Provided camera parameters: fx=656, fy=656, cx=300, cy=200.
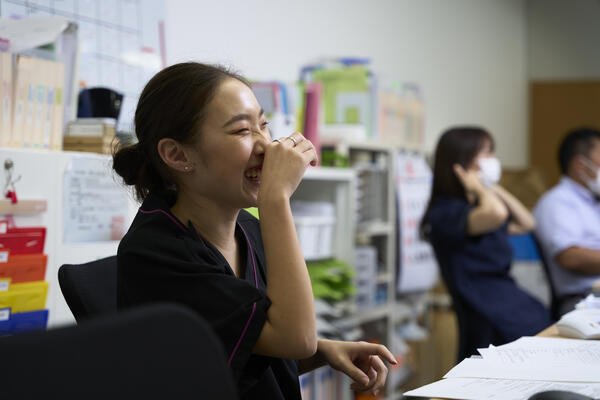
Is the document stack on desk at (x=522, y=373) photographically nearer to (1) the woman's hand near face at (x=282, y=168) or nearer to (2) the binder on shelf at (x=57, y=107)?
(1) the woman's hand near face at (x=282, y=168)

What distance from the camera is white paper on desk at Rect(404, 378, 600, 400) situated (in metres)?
0.93

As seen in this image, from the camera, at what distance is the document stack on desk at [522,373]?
3.11ft

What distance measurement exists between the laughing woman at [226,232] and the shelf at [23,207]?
0.48 meters

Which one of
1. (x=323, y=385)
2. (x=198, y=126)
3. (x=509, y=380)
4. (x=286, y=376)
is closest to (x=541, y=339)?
(x=509, y=380)

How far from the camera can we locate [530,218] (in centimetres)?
284

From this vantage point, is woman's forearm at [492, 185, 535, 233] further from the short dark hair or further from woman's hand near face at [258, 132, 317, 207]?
woman's hand near face at [258, 132, 317, 207]

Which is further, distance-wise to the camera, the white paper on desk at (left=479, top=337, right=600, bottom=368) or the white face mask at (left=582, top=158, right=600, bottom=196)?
the white face mask at (left=582, top=158, right=600, bottom=196)

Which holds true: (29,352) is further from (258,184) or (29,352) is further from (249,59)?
(249,59)

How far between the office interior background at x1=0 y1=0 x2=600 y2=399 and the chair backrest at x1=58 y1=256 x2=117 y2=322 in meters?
0.45

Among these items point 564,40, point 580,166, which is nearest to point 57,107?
point 580,166

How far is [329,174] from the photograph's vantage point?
2672mm

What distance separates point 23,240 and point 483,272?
5.54 ft

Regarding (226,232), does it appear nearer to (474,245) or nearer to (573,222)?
(474,245)

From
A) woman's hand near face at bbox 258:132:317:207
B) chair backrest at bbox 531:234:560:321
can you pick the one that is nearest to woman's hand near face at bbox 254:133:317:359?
woman's hand near face at bbox 258:132:317:207
